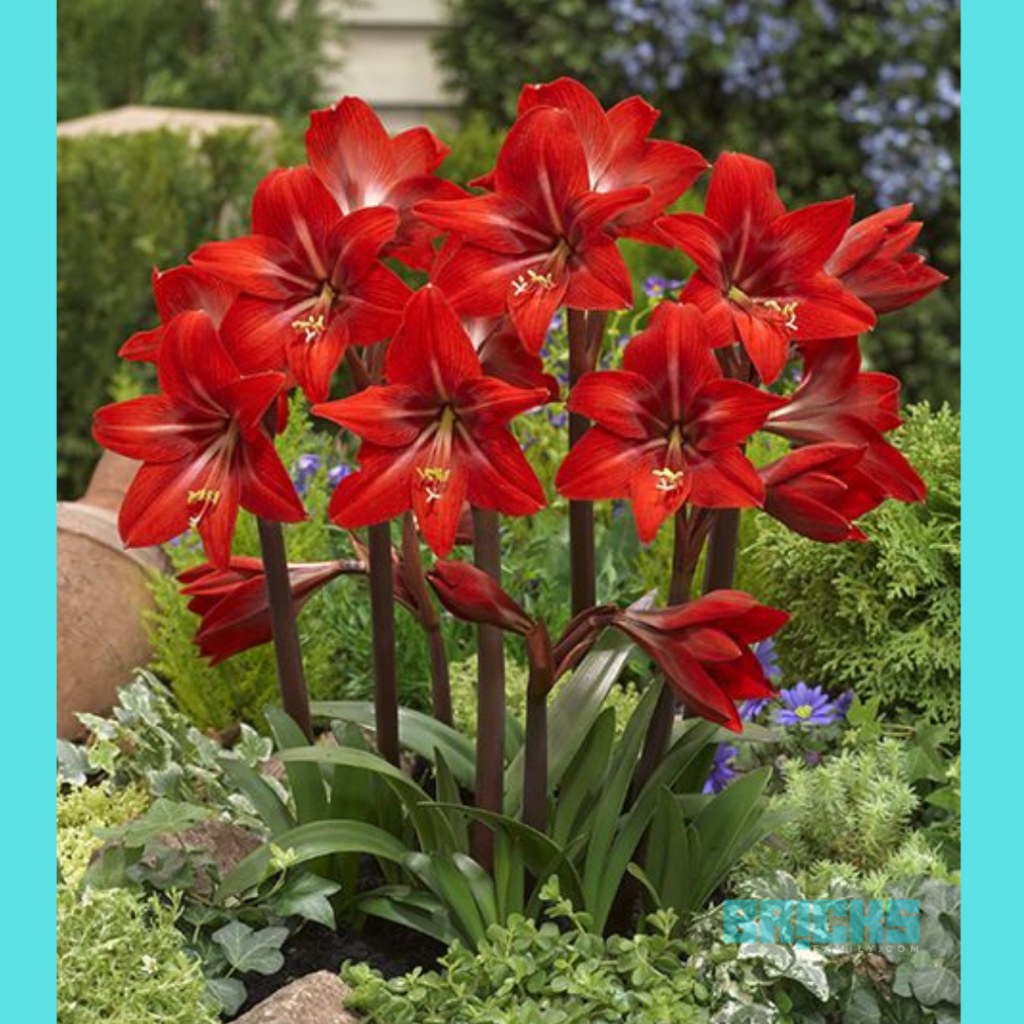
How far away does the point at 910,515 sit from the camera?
3002 millimetres

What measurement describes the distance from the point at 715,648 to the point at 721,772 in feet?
2.57

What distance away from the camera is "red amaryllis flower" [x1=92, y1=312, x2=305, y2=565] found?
206cm

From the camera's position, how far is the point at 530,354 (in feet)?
6.88

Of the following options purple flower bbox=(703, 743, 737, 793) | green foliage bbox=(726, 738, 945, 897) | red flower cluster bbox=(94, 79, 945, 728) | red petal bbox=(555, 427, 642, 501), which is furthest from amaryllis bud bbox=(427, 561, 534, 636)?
purple flower bbox=(703, 743, 737, 793)

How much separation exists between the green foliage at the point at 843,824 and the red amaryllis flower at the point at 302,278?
0.92m

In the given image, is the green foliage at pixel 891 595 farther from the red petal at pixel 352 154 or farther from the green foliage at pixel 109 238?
the green foliage at pixel 109 238

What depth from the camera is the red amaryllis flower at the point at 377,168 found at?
2.19 m

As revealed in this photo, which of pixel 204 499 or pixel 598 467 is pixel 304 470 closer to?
pixel 204 499

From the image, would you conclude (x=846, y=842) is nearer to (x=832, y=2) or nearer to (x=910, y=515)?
(x=910, y=515)

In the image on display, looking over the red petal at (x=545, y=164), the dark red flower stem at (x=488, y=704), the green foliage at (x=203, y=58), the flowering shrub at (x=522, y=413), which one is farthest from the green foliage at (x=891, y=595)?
the green foliage at (x=203, y=58)

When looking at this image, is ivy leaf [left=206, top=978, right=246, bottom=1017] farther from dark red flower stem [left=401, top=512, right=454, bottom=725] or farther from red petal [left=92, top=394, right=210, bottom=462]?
red petal [left=92, top=394, right=210, bottom=462]

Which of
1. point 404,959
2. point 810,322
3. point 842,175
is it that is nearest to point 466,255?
point 810,322

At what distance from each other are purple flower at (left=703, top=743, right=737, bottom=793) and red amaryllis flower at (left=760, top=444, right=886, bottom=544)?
0.73m

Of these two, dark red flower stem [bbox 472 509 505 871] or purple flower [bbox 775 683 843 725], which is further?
purple flower [bbox 775 683 843 725]
